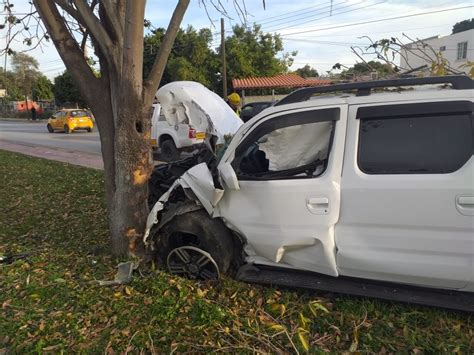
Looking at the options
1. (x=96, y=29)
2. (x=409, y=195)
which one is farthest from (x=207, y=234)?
(x=96, y=29)

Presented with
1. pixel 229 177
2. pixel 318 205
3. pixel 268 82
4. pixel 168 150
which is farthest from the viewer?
pixel 268 82

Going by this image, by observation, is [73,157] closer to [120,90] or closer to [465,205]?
[120,90]

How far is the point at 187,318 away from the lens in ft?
11.0

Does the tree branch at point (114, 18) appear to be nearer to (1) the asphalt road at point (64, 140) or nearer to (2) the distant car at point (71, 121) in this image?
(1) the asphalt road at point (64, 140)

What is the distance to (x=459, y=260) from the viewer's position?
9.68 ft

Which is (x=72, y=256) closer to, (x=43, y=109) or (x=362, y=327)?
(x=362, y=327)

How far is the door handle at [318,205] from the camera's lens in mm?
3264

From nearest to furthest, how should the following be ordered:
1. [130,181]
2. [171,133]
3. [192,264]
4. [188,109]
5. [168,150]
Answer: [192,264] → [130,181] → [188,109] → [171,133] → [168,150]

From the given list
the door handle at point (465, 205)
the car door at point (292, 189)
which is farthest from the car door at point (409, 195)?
the car door at point (292, 189)

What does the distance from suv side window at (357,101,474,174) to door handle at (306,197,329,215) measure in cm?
37

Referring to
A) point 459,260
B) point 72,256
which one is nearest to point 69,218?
point 72,256

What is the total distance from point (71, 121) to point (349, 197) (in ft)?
88.0

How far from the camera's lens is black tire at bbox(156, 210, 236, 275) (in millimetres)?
3807

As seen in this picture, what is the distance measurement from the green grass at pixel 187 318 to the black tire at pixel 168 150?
819 cm
